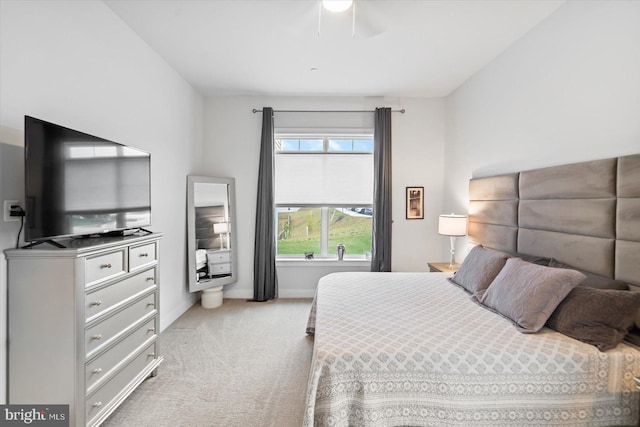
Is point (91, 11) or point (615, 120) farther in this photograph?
point (91, 11)

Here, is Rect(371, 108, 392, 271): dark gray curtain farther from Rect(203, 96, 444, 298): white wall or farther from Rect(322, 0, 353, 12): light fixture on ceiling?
Rect(322, 0, 353, 12): light fixture on ceiling

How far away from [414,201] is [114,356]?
3.65 metres

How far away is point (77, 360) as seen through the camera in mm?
1535

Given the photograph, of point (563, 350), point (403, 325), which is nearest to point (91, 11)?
point (403, 325)

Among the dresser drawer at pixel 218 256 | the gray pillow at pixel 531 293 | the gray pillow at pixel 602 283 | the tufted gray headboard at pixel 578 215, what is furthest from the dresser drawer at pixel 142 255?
the tufted gray headboard at pixel 578 215

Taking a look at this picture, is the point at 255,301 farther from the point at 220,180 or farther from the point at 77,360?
the point at 77,360

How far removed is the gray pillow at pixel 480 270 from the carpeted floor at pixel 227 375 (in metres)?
1.51

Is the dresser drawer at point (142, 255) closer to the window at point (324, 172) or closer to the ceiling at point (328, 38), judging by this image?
the ceiling at point (328, 38)

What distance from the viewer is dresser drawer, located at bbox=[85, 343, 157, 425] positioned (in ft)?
5.29

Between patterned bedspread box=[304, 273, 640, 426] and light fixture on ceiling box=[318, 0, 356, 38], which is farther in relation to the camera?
light fixture on ceiling box=[318, 0, 356, 38]

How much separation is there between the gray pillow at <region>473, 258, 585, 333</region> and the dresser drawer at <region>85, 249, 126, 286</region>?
95.1 inches

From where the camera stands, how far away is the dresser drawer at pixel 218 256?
381cm

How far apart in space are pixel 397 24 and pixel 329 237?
→ 2733mm

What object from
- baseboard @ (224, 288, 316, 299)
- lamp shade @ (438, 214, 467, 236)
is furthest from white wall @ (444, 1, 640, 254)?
baseboard @ (224, 288, 316, 299)
